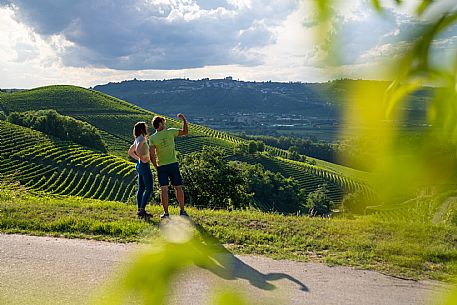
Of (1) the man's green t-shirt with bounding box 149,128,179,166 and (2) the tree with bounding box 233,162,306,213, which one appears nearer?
(1) the man's green t-shirt with bounding box 149,128,179,166

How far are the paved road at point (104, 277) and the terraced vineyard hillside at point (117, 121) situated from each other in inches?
1867

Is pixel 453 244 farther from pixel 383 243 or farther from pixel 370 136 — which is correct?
pixel 370 136

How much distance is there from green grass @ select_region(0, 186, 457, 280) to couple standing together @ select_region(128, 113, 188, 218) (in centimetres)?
39

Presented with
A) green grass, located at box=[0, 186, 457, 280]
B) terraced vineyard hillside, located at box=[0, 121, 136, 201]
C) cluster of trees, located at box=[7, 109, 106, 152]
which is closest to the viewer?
green grass, located at box=[0, 186, 457, 280]

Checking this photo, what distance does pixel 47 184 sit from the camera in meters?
36.9

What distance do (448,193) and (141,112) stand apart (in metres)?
77.6

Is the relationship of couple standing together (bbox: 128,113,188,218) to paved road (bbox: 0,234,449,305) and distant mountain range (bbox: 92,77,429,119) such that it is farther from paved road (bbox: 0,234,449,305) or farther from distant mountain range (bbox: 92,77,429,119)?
paved road (bbox: 0,234,449,305)

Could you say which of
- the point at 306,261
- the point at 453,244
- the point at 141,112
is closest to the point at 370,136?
the point at 306,261

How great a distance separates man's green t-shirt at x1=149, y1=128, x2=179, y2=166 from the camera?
4820 mm

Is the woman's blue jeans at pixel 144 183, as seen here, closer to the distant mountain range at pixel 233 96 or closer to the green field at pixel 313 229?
the green field at pixel 313 229

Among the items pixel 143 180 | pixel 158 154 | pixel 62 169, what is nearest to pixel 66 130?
pixel 62 169

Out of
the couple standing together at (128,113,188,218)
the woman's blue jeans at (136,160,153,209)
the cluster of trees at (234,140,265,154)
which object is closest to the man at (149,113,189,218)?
the couple standing together at (128,113,188,218)

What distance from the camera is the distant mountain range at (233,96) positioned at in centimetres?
54

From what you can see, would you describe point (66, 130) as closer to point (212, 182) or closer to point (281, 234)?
point (212, 182)
